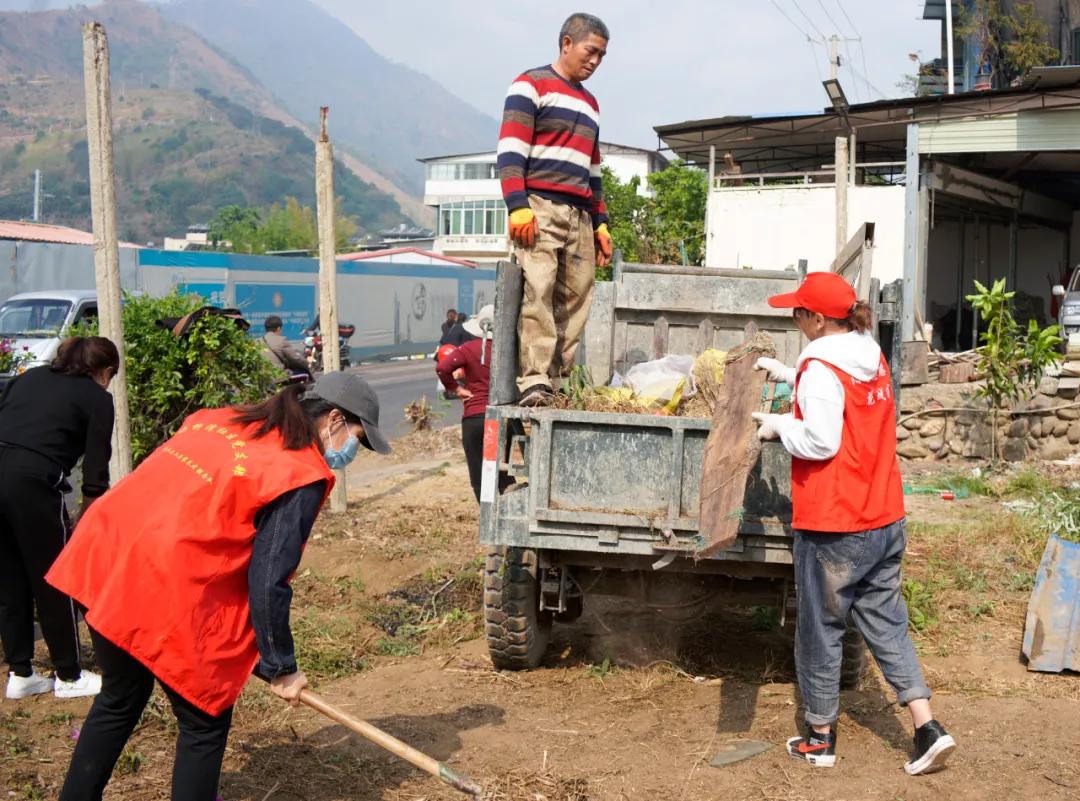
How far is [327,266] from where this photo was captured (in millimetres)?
9680

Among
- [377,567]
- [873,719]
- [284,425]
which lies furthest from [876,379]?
[377,567]

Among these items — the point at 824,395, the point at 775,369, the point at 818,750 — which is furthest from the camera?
the point at 775,369

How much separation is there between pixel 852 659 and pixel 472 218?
74820 mm

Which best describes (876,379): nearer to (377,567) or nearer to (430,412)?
(377,567)

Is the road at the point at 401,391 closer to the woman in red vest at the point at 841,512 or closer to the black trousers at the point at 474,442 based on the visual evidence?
the black trousers at the point at 474,442

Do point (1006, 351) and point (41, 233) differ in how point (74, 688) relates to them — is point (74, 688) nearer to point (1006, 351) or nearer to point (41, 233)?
point (1006, 351)

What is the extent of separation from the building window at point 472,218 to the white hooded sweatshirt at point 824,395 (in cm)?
7249

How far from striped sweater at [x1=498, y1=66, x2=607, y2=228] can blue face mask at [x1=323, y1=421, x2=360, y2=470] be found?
87.1 inches

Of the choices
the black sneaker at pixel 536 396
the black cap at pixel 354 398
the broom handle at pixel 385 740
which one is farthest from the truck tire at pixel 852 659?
the black cap at pixel 354 398

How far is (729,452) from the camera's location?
4.33 meters

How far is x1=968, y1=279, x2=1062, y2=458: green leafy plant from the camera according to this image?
11328 mm

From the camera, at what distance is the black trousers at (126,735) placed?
342 centimetres

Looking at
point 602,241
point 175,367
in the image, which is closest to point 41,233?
point 175,367

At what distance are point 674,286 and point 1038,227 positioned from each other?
23.1 metres
